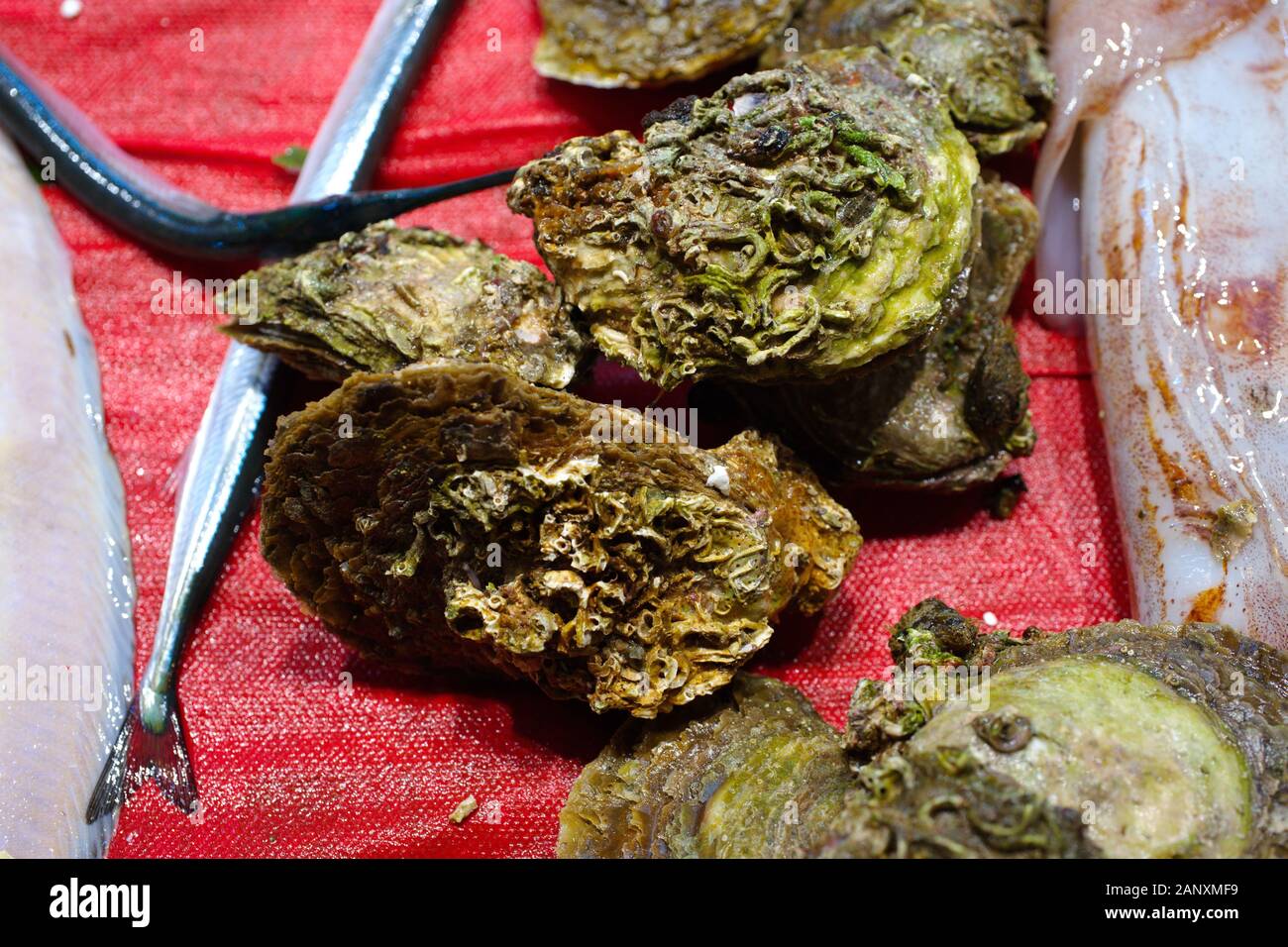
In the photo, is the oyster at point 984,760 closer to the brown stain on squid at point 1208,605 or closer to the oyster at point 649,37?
the brown stain on squid at point 1208,605

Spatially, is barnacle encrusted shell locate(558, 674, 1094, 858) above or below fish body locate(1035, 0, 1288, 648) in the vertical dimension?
below

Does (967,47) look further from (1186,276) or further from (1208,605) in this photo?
(1208,605)

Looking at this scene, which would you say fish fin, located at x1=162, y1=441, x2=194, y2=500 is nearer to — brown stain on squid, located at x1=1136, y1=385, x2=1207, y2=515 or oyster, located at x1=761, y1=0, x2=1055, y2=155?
oyster, located at x1=761, y1=0, x2=1055, y2=155

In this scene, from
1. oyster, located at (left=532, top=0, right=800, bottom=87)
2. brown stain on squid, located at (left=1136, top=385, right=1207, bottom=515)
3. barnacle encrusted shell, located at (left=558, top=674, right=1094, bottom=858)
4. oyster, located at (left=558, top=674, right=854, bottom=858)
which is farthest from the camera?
oyster, located at (left=532, top=0, right=800, bottom=87)

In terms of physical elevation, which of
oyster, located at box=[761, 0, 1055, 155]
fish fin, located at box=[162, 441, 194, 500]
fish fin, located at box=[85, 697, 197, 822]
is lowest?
fish fin, located at box=[85, 697, 197, 822]

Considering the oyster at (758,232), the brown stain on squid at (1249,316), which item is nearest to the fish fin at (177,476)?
the oyster at (758,232)

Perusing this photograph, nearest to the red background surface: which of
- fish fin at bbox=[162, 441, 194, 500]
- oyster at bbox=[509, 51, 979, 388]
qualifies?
fish fin at bbox=[162, 441, 194, 500]
